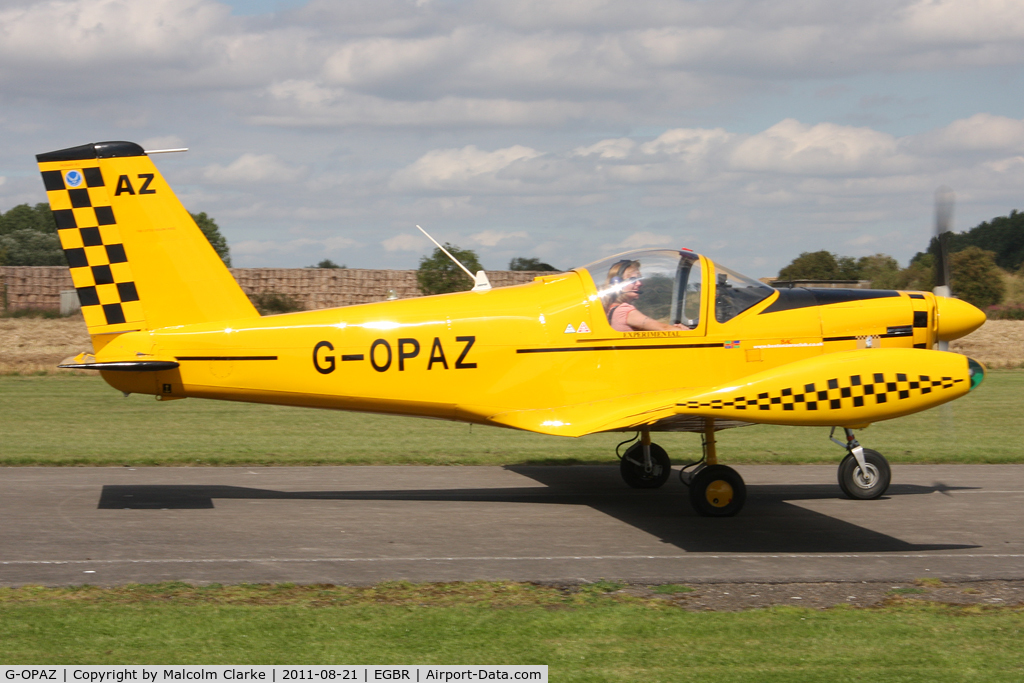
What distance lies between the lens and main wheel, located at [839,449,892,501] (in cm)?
1055

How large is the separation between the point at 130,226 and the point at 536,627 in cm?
636

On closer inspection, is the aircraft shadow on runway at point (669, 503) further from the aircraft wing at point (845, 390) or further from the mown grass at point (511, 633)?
the mown grass at point (511, 633)

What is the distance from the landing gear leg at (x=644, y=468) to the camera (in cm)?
1127

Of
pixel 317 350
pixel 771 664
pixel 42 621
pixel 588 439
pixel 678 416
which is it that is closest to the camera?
pixel 771 664

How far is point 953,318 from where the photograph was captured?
9.93 metres

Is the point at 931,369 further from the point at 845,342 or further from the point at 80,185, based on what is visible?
the point at 80,185

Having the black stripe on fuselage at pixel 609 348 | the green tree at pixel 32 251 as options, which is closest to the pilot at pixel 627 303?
the black stripe on fuselage at pixel 609 348

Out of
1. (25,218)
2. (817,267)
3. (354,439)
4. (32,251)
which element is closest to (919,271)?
(817,267)

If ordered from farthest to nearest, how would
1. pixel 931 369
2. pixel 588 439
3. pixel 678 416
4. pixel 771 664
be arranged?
1. pixel 588 439
2. pixel 678 416
3. pixel 931 369
4. pixel 771 664

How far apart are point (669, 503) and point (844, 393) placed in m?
2.95

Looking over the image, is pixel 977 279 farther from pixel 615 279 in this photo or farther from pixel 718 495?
pixel 615 279

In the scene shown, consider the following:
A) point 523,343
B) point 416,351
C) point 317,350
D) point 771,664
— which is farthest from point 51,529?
point 771,664

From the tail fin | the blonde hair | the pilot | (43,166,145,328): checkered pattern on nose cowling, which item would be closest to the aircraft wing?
the pilot

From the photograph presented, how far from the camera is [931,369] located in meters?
8.06
